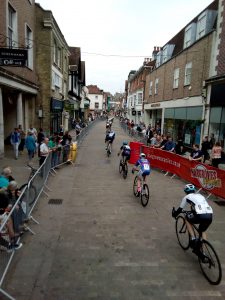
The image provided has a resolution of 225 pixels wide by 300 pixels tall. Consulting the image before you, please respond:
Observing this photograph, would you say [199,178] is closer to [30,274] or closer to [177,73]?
[30,274]

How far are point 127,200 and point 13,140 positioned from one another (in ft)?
26.1

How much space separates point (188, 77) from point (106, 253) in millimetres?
16559

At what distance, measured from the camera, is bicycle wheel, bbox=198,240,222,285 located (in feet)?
15.6

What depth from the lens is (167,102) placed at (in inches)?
962

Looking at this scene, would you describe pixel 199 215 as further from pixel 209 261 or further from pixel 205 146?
pixel 205 146

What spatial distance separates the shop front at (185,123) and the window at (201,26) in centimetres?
495

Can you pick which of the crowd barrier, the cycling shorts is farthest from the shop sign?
the cycling shorts

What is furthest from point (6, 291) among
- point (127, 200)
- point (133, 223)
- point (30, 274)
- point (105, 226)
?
point (127, 200)

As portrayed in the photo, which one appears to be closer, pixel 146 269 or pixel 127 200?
pixel 146 269

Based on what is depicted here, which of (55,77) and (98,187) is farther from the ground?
(55,77)

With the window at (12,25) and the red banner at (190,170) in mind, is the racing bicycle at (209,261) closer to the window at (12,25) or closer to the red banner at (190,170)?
the red banner at (190,170)

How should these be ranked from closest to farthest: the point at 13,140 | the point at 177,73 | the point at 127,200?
1. the point at 127,200
2. the point at 13,140
3. the point at 177,73

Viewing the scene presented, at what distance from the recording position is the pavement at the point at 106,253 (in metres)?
4.52

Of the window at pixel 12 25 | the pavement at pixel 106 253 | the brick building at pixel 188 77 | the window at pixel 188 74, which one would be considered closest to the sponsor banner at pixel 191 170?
the pavement at pixel 106 253
